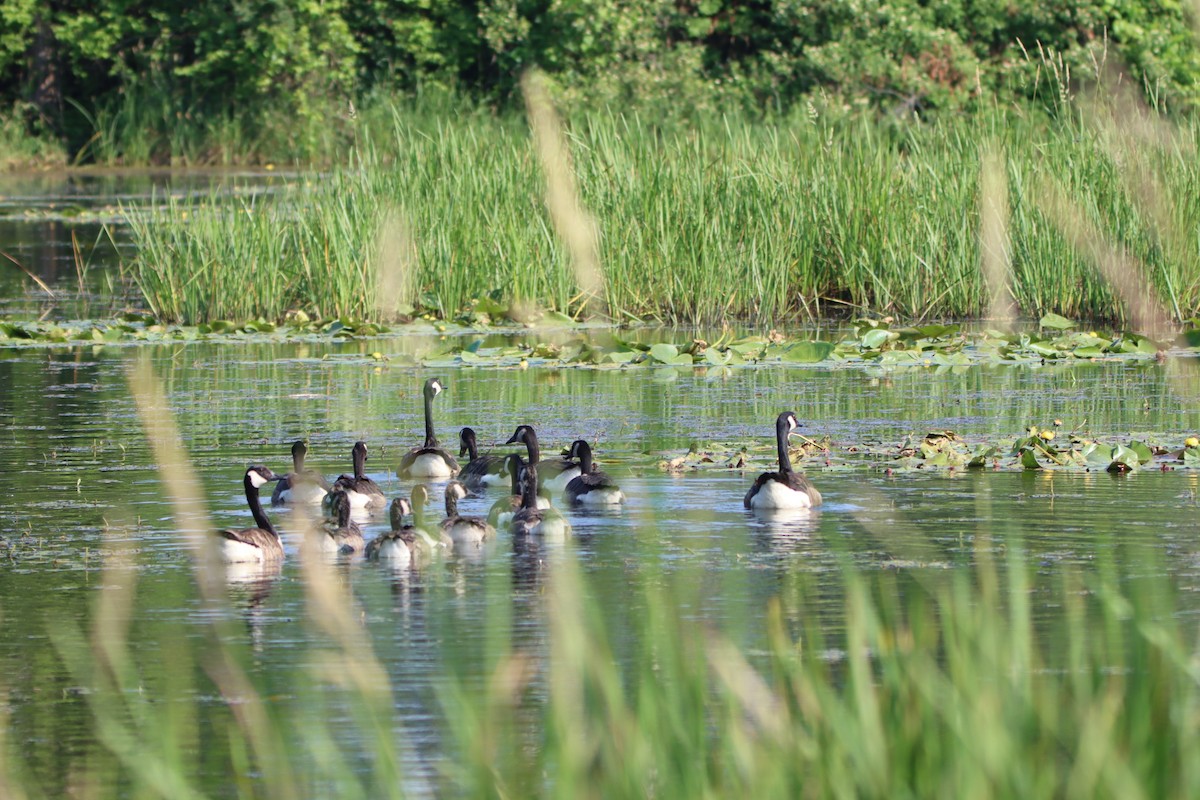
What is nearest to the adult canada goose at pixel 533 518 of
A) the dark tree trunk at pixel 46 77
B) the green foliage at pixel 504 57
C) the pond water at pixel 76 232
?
the pond water at pixel 76 232

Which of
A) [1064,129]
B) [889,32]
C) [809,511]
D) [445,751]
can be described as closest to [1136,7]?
[889,32]

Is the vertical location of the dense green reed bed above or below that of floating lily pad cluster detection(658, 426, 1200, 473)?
above

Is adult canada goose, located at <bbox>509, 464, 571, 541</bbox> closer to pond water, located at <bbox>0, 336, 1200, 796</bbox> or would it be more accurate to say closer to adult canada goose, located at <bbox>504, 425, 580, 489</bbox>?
pond water, located at <bbox>0, 336, 1200, 796</bbox>

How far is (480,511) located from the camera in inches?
420

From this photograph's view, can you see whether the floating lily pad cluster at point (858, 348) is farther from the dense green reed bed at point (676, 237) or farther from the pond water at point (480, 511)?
the dense green reed bed at point (676, 237)

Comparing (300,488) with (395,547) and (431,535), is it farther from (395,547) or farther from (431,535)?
(395,547)

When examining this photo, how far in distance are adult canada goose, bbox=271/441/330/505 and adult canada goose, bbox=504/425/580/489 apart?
1034mm

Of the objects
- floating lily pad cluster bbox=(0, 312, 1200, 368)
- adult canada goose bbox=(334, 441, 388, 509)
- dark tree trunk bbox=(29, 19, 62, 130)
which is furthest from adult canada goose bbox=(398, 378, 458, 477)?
dark tree trunk bbox=(29, 19, 62, 130)

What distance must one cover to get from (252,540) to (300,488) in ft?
5.05

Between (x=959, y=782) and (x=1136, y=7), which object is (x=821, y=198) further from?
(x=1136, y=7)

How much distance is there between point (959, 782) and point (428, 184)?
14.6 meters

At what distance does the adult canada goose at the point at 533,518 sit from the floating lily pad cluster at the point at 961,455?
1.21 m

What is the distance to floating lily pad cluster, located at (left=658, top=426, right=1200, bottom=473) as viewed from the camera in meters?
10.7

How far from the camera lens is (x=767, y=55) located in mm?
34562
